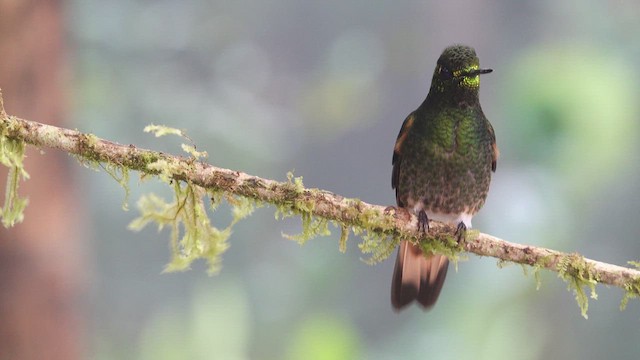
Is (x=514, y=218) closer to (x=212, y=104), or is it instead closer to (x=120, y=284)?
(x=212, y=104)

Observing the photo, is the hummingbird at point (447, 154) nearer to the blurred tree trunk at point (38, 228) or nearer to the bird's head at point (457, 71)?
the bird's head at point (457, 71)

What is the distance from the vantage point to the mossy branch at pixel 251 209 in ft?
5.98

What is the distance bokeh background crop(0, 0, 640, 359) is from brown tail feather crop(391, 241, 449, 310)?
2.53 metres

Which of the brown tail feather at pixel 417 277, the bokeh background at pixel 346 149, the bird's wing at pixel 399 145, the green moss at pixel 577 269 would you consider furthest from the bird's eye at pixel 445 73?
the bokeh background at pixel 346 149

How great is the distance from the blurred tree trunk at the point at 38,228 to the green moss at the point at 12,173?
1159 millimetres

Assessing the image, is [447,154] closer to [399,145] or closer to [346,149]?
[399,145]

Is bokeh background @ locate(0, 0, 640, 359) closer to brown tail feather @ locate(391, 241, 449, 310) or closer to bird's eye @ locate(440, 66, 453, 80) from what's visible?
brown tail feather @ locate(391, 241, 449, 310)

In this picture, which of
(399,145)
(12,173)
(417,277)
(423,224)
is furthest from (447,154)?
(12,173)

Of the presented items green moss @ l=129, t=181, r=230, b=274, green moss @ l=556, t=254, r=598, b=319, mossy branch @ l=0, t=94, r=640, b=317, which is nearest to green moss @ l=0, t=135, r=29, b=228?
mossy branch @ l=0, t=94, r=640, b=317

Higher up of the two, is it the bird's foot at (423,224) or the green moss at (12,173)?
the bird's foot at (423,224)

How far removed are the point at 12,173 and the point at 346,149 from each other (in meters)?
3.88

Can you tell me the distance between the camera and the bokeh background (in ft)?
17.1

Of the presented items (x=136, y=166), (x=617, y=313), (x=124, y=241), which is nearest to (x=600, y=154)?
(x=617, y=313)

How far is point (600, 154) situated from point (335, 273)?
2135mm
